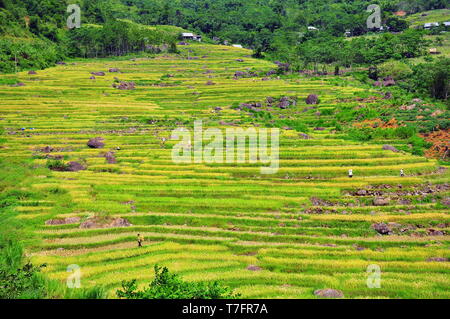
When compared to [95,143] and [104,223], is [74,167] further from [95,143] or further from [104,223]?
[104,223]

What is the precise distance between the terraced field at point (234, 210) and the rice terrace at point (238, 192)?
0.17 m

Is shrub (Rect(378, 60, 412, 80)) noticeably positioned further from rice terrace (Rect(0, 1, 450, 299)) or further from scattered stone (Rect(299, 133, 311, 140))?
scattered stone (Rect(299, 133, 311, 140))

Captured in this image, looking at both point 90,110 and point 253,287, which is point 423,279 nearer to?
point 253,287

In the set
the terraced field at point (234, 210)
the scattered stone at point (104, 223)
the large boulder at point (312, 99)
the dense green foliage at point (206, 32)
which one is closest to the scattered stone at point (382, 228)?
the terraced field at point (234, 210)

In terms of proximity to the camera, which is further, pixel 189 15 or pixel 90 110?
pixel 189 15

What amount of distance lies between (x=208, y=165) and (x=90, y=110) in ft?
123

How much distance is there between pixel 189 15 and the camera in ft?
621

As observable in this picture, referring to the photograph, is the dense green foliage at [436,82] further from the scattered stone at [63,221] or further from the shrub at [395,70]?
the scattered stone at [63,221]

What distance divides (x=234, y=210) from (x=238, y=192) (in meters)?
3.87

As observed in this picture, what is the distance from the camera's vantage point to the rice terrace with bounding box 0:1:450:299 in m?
25.4

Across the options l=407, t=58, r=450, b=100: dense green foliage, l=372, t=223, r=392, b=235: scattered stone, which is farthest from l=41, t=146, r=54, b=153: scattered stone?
l=407, t=58, r=450, b=100: dense green foliage

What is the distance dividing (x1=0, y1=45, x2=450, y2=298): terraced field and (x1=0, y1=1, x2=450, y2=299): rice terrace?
168 mm

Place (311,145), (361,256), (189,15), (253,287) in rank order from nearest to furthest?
1. (253,287)
2. (361,256)
3. (311,145)
4. (189,15)

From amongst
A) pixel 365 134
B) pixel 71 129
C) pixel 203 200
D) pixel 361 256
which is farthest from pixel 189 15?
pixel 361 256
